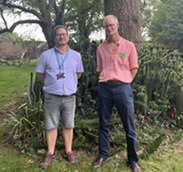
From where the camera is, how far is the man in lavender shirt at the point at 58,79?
3184 millimetres

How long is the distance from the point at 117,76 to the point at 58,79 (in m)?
0.70

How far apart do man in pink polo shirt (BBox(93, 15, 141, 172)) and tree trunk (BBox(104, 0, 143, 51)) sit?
1823 mm

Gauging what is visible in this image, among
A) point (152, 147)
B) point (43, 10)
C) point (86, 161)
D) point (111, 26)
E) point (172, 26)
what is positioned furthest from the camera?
point (172, 26)

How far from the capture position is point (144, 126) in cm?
449

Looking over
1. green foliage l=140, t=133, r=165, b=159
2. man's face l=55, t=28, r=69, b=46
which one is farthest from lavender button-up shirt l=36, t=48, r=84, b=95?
green foliage l=140, t=133, r=165, b=159

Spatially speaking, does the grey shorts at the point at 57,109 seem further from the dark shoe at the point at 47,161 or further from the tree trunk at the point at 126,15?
the tree trunk at the point at 126,15

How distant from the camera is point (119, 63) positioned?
3135 millimetres

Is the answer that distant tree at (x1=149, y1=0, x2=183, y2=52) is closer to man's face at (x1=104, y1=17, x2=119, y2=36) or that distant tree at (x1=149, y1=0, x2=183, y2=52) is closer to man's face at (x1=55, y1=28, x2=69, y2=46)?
man's face at (x1=104, y1=17, x2=119, y2=36)

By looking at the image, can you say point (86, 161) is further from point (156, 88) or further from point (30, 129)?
point (156, 88)

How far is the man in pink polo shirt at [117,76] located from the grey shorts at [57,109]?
388 mm

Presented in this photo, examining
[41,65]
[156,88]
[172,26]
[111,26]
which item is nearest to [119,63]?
[111,26]

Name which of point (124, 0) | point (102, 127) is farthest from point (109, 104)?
point (124, 0)

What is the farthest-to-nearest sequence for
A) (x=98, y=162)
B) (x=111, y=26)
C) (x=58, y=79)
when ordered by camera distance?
(x=98, y=162), (x=58, y=79), (x=111, y=26)

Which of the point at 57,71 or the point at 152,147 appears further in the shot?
the point at 152,147
